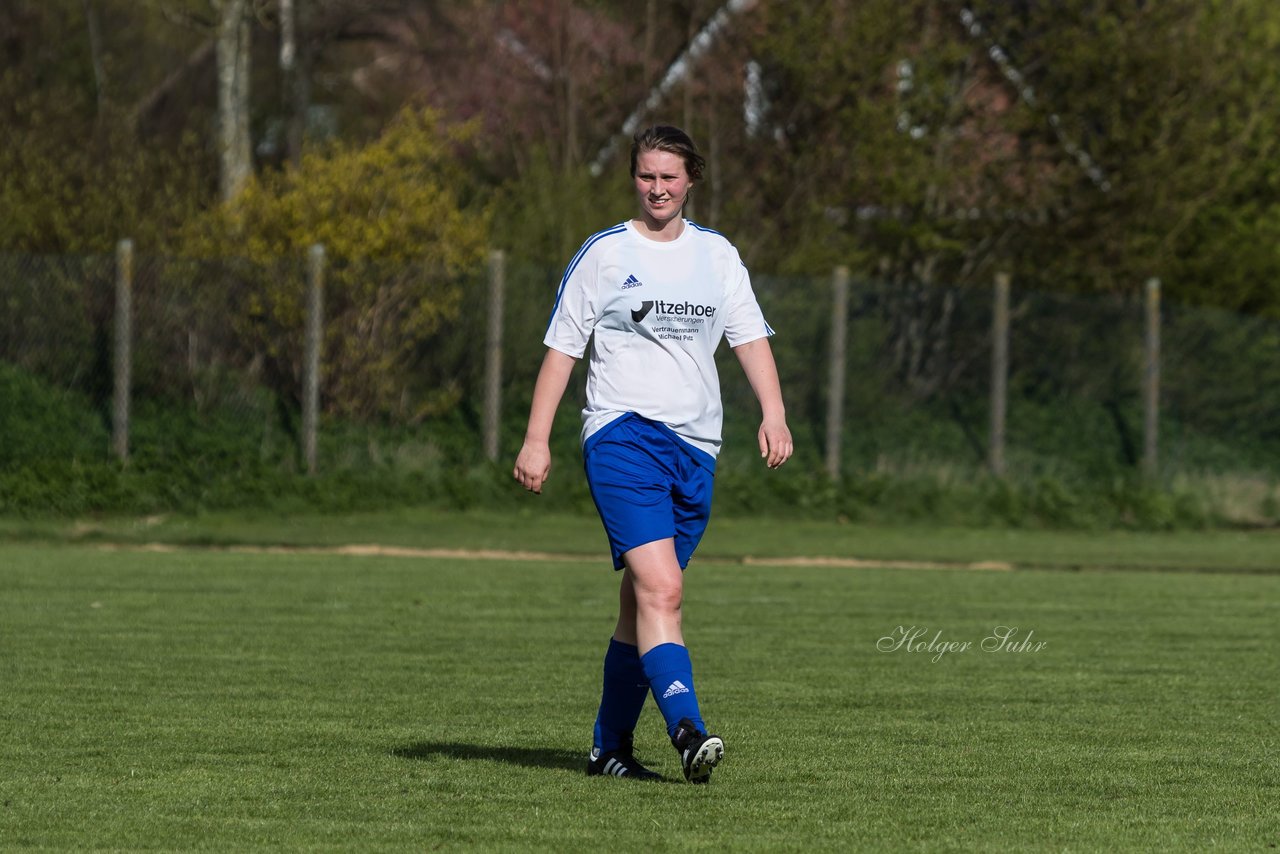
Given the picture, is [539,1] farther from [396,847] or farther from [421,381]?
[396,847]

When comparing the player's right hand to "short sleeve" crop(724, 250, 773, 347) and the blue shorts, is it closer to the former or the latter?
the blue shorts

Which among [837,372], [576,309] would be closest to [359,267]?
[837,372]

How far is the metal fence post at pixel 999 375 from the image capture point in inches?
890

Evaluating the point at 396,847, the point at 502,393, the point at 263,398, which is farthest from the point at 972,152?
the point at 396,847

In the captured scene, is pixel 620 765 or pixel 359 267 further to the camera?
pixel 359 267

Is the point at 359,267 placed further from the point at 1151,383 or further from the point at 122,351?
the point at 1151,383

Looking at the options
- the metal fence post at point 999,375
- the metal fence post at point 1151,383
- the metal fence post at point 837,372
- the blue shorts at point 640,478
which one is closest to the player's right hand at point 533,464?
the blue shorts at point 640,478

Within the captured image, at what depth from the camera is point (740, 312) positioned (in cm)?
657

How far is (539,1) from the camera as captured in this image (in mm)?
30750

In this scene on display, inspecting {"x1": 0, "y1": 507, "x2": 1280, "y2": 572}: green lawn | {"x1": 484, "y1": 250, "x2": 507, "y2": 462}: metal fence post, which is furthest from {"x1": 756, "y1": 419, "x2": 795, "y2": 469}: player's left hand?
{"x1": 484, "y1": 250, "x2": 507, "y2": 462}: metal fence post

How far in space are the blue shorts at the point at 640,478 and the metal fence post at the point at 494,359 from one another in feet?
48.8

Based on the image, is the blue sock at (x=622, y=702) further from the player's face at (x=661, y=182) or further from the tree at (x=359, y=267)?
the tree at (x=359, y=267)

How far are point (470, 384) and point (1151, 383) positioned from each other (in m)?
7.56

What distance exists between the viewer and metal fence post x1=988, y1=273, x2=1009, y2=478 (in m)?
22.6
